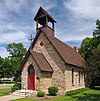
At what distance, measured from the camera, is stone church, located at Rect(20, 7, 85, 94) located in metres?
26.0

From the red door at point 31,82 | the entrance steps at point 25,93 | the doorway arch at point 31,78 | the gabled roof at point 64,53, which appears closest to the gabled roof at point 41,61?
the doorway arch at point 31,78

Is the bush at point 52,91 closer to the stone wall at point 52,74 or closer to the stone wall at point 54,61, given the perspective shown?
the stone wall at point 52,74

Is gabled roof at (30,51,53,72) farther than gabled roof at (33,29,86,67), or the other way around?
gabled roof at (33,29,86,67)

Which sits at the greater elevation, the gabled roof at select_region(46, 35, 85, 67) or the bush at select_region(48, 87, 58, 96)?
the gabled roof at select_region(46, 35, 85, 67)

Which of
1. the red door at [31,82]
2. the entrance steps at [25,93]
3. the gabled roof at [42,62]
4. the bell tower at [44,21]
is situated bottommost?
the entrance steps at [25,93]

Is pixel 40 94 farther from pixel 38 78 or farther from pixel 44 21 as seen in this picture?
pixel 44 21

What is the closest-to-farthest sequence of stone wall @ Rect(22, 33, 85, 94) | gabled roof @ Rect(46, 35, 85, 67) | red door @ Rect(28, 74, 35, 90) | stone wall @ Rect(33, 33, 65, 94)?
stone wall @ Rect(22, 33, 85, 94) → red door @ Rect(28, 74, 35, 90) → stone wall @ Rect(33, 33, 65, 94) → gabled roof @ Rect(46, 35, 85, 67)

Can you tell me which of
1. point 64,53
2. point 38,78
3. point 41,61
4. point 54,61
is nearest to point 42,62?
point 41,61

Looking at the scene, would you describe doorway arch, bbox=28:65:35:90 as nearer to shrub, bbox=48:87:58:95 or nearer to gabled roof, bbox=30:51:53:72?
gabled roof, bbox=30:51:53:72

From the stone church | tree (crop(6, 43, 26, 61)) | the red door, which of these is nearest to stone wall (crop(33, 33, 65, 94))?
the stone church

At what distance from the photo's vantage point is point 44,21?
31438 mm

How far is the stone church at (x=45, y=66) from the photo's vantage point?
26.0 meters

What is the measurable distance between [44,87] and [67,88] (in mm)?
3351

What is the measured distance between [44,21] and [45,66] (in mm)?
8320
